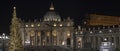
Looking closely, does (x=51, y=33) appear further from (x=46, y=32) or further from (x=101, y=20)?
(x=101, y=20)

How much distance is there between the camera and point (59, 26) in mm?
193125

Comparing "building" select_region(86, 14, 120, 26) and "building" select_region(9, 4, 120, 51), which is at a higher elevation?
"building" select_region(86, 14, 120, 26)

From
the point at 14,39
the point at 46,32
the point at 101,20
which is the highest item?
the point at 101,20

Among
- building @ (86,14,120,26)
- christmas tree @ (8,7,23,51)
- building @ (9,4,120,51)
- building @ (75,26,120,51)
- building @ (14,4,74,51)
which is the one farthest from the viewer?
building @ (14,4,74,51)

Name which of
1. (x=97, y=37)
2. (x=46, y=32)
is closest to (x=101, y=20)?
(x=46, y=32)

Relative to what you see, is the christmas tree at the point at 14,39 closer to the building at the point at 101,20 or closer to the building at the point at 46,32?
the building at the point at 101,20

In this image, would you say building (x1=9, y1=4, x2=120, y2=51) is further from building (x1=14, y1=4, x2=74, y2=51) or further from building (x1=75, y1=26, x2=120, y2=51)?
building (x1=75, y1=26, x2=120, y2=51)

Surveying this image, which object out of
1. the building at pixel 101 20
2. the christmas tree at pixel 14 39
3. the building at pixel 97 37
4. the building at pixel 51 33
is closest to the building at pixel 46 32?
the building at pixel 51 33

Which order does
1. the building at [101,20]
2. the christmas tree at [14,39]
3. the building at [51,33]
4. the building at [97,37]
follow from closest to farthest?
1. the christmas tree at [14,39]
2. the building at [97,37]
3. the building at [51,33]
4. the building at [101,20]

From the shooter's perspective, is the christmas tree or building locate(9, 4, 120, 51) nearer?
the christmas tree

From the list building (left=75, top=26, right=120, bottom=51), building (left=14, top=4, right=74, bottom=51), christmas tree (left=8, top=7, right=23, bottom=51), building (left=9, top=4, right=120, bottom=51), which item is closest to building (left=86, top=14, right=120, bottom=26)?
A: building (left=9, top=4, right=120, bottom=51)

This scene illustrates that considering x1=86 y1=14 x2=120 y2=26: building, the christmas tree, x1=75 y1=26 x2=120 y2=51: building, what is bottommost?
x1=75 y1=26 x2=120 y2=51: building

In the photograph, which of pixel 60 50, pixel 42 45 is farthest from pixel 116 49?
pixel 42 45

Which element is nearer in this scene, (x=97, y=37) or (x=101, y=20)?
(x=97, y=37)
